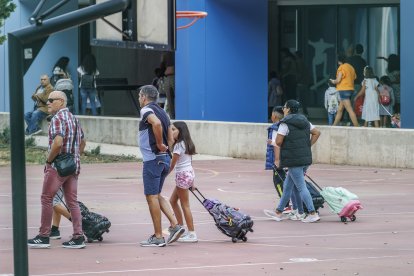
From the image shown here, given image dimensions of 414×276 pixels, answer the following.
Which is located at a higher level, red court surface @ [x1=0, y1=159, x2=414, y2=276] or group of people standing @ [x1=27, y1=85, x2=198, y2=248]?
group of people standing @ [x1=27, y1=85, x2=198, y2=248]

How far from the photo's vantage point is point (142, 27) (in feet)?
24.3

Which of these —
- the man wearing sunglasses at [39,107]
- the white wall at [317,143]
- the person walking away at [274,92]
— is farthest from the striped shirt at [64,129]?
the person walking away at [274,92]

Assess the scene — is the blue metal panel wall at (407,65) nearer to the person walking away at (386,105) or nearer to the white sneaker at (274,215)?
the person walking away at (386,105)

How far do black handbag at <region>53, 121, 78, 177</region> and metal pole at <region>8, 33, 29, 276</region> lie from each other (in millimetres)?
6269

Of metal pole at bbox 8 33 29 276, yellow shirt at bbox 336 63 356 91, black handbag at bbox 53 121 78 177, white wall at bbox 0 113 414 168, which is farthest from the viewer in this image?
yellow shirt at bbox 336 63 356 91

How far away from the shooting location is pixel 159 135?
40.8 feet

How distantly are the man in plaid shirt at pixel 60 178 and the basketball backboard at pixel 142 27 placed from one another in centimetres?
422

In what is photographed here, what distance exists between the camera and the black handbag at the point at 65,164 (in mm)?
12273

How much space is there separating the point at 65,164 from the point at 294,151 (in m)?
3.51

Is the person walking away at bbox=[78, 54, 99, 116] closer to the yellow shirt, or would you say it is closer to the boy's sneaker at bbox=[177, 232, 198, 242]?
the yellow shirt

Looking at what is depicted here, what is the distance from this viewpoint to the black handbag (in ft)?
40.3

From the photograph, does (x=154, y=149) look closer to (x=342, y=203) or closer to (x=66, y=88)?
(x=342, y=203)

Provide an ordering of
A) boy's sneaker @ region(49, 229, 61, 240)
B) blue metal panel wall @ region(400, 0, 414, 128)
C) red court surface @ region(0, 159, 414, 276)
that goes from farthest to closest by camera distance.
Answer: blue metal panel wall @ region(400, 0, 414, 128) < boy's sneaker @ region(49, 229, 61, 240) < red court surface @ region(0, 159, 414, 276)

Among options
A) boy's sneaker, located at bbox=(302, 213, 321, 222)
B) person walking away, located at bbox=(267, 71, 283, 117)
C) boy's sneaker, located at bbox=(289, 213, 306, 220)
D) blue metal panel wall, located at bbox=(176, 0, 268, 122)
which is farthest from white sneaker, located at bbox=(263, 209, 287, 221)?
person walking away, located at bbox=(267, 71, 283, 117)
